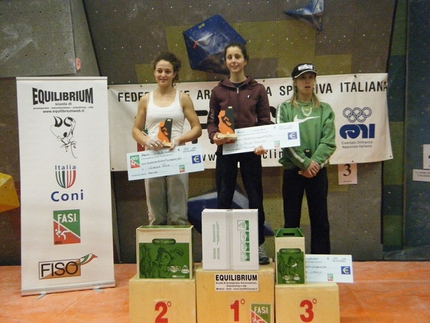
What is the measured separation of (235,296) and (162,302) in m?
0.41

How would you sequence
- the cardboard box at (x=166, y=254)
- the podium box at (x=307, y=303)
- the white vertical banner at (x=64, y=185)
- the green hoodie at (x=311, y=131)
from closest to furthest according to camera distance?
the podium box at (x=307, y=303), the cardboard box at (x=166, y=254), the green hoodie at (x=311, y=131), the white vertical banner at (x=64, y=185)

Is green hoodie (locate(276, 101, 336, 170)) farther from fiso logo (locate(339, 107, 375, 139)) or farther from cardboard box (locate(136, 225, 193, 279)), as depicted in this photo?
fiso logo (locate(339, 107, 375, 139))

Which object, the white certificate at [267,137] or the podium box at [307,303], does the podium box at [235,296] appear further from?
the white certificate at [267,137]

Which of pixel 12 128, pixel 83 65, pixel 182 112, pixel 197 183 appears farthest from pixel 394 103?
pixel 12 128

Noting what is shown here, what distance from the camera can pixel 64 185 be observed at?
3016 millimetres

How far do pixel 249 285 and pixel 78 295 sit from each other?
1.35 m

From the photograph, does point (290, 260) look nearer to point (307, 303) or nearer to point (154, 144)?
point (307, 303)

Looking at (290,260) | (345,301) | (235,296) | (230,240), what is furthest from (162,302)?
(345,301)

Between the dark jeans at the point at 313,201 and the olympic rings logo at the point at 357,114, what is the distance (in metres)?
1.11

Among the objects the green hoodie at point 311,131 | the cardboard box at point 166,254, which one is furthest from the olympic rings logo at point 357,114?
the cardboard box at point 166,254

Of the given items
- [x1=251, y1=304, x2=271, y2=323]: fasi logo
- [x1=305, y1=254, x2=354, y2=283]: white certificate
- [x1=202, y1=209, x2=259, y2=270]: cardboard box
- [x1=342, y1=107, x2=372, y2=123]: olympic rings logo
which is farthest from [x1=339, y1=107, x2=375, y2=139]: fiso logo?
[x1=251, y1=304, x2=271, y2=323]: fasi logo

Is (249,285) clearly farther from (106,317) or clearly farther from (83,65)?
(83,65)

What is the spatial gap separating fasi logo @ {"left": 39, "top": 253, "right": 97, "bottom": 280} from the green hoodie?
167 cm

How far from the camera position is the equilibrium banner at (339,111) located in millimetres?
3549
